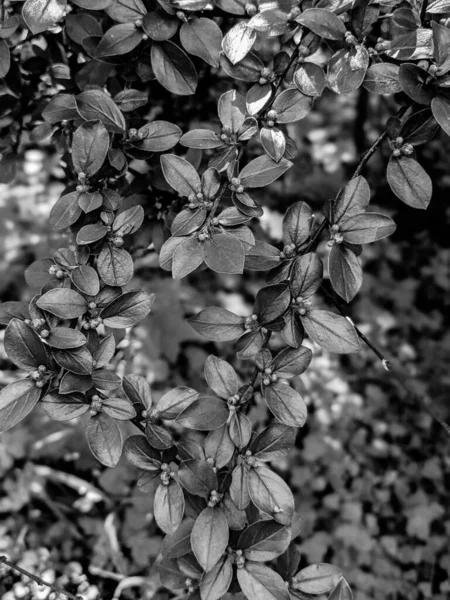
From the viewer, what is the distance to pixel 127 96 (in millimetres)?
1185

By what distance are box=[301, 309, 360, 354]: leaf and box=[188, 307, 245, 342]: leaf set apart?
0.41 ft

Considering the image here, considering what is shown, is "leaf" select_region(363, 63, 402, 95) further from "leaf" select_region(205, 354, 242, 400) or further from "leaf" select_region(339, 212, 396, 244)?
"leaf" select_region(205, 354, 242, 400)

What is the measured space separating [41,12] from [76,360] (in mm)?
599

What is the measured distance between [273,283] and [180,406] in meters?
0.28

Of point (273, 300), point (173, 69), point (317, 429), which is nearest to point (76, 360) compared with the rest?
point (273, 300)

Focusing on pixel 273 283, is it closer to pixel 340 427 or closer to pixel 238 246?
pixel 238 246

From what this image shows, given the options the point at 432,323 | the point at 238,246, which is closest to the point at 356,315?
the point at 432,323

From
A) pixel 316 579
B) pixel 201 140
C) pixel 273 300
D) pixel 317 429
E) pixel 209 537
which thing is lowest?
pixel 317 429

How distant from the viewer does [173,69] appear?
3.68 ft

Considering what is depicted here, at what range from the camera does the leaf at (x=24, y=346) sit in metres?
0.97

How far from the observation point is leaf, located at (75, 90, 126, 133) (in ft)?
3.56

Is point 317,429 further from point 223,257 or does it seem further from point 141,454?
point 223,257

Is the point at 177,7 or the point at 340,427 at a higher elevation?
the point at 177,7

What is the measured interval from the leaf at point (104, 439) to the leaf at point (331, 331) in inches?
14.9
